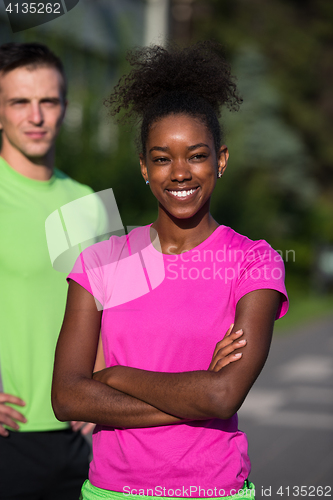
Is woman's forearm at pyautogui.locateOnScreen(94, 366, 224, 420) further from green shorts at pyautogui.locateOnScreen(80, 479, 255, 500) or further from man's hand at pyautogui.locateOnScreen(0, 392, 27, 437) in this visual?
man's hand at pyautogui.locateOnScreen(0, 392, 27, 437)

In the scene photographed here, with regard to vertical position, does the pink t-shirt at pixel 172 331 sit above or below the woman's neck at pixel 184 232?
below

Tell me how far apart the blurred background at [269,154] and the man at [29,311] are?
1.54ft

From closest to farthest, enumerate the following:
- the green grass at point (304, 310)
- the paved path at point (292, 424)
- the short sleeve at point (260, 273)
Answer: the short sleeve at point (260, 273) < the paved path at point (292, 424) < the green grass at point (304, 310)

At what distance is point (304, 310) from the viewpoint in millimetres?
15086

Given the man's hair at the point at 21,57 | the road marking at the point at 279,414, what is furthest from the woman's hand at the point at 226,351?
the road marking at the point at 279,414

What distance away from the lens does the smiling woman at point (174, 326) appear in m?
2.06

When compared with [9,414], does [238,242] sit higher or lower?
higher

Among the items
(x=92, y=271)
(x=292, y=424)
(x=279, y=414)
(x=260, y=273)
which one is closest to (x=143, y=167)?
(x=92, y=271)

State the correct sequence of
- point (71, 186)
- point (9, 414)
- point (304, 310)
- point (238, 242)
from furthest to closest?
point (304, 310), point (71, 186), point (9, 414), point (238, 242)

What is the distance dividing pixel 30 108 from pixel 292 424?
15.8 feet

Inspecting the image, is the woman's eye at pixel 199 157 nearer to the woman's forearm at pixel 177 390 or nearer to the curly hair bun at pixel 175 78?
the curly hair bun at pixel 175 78

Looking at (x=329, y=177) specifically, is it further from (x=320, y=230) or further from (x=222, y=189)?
(x=222, y=189)

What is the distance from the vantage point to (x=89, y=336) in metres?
2.23

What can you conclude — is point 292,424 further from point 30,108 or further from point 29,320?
point 30,108
